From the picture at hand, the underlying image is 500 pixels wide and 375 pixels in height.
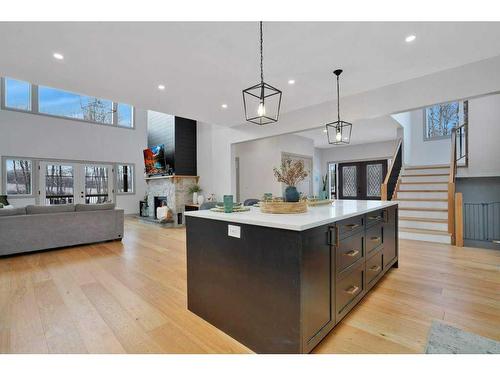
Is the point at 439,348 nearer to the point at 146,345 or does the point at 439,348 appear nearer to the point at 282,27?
the point at 146,345

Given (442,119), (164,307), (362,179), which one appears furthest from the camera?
(362,179)

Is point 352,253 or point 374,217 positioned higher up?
point 374,217

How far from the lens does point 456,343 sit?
5.41 ft

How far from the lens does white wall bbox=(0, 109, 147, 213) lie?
23.2 ft

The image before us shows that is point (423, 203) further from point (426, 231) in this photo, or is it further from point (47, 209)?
point (47, 209)

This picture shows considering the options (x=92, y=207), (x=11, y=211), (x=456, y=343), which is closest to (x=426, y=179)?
(x=456, y=343)

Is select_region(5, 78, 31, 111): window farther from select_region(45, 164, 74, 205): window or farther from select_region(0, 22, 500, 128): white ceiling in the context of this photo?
select_region(0, 22, 500, 128): white ceiling

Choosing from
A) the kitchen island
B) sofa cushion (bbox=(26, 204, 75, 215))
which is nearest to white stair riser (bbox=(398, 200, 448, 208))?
the kitchen island

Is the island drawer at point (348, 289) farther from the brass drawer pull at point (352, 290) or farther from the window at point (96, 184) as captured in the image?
the window at point (96, 184)

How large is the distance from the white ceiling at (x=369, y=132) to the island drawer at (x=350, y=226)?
12.5 feet

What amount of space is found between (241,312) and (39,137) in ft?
29.3

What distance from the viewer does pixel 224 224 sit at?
1.77 metres

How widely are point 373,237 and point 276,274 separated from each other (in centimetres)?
140

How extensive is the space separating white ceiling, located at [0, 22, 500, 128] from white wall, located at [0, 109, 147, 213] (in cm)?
497
